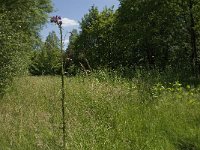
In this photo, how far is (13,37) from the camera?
12.1 meters

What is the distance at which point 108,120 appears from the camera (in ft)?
23.8

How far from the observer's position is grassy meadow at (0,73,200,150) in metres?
6.33

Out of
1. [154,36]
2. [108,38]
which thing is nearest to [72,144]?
[154,36]

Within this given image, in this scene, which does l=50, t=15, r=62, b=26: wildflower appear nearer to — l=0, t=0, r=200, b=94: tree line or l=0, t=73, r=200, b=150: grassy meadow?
l=0, t=73, r=200, b=150: grassy meadow

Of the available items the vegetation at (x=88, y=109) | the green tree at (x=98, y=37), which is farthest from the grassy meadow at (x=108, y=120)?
the green tree at (x=98, y=37)

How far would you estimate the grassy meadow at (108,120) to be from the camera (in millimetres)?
6328

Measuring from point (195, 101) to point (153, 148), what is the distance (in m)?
2.64

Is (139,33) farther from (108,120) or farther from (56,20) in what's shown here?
(56,20)

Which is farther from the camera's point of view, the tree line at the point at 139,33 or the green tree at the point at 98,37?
the green tree at the point at 98,37

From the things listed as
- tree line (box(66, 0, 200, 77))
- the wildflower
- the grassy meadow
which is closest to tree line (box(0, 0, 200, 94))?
tree line (box(66, 0, 200, 77))

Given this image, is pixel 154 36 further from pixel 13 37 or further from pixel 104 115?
pixel 104 115

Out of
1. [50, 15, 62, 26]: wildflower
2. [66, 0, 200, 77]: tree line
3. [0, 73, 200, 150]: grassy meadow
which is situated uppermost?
[66, 0, 200, 77]: tree line

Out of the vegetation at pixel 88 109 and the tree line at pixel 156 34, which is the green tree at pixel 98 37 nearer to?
the tree line at pixel 156 34

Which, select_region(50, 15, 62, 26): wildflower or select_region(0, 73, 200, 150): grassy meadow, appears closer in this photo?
select_region(50, 15, 62, 26): wildflower
